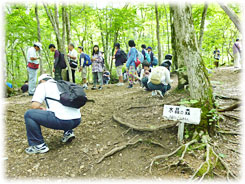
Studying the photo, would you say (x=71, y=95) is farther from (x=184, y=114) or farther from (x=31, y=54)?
(x=31, y=54)

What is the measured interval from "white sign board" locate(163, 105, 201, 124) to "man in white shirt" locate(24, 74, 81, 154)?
1814 millimetres

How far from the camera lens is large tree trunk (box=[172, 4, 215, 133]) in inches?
134

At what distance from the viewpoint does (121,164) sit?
317cm

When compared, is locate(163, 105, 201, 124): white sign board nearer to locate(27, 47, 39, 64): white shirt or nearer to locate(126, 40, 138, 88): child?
locate(126, 40, 138, 88): child

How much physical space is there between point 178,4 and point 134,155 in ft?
10.4

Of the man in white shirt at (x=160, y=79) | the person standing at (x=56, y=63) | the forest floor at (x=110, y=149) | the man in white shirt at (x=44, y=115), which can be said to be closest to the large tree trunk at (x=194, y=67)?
the forest floor at (x=110, y=149)

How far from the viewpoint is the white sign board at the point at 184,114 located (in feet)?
9.87

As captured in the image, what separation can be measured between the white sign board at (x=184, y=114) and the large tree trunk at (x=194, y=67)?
435 mm

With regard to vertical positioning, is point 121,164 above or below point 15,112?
below

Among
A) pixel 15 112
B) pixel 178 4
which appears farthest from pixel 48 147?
pixel 178 4

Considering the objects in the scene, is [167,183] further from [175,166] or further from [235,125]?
[235,125]

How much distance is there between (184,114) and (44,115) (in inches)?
99.7

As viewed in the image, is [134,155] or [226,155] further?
[134,155]

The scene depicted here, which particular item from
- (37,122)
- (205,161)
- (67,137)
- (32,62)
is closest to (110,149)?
(67,137)
